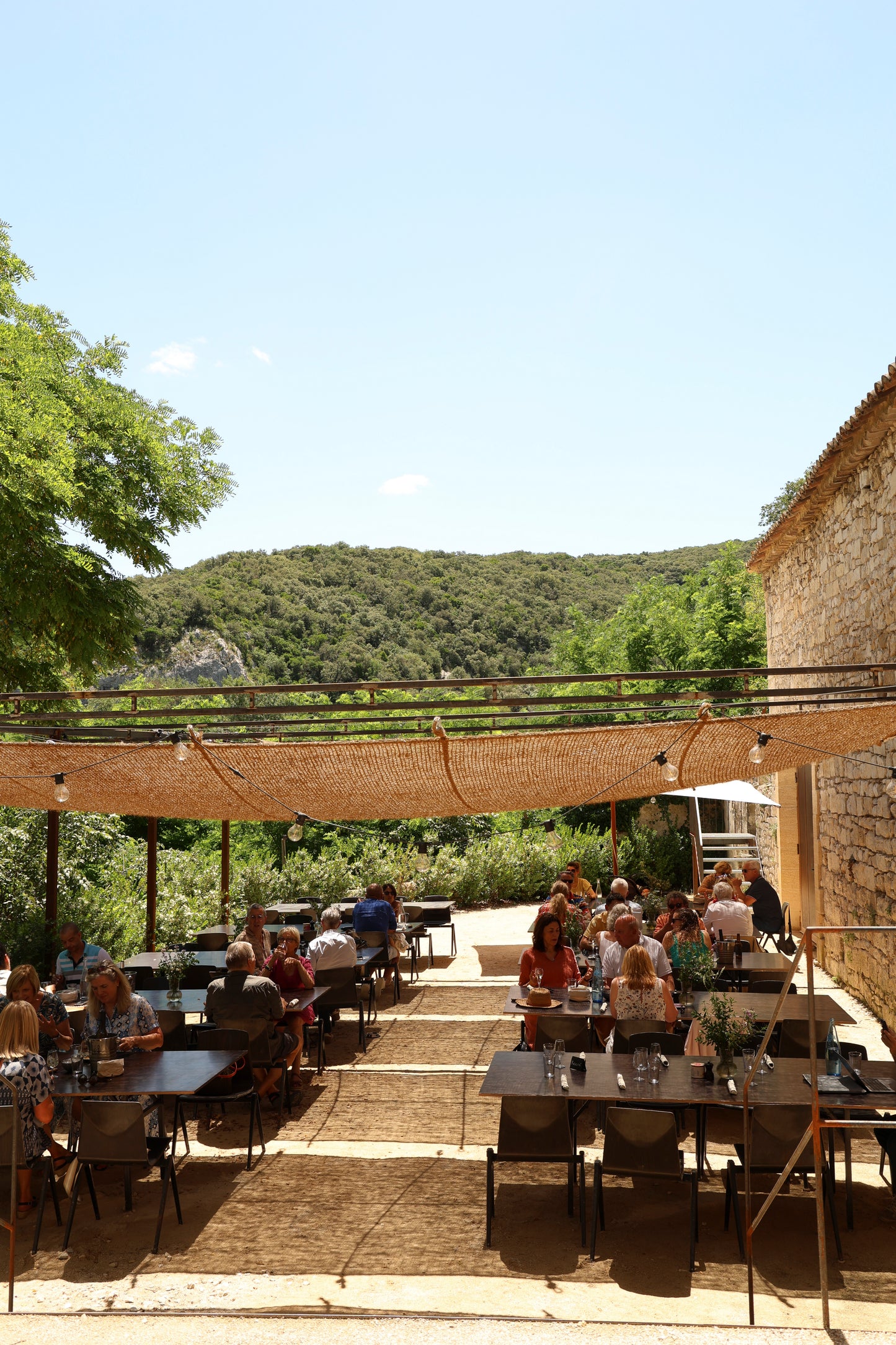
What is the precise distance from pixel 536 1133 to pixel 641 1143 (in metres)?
0.54

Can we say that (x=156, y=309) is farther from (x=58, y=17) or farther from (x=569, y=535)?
(x=569, y=535)

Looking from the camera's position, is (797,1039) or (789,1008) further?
(789,1008)

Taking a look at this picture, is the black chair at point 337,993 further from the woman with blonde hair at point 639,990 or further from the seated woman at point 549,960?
the woman with blonde hair at point 639,990

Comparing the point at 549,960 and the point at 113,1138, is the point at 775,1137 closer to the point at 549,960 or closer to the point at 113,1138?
the point at 549,960

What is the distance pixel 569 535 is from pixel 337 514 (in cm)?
1343

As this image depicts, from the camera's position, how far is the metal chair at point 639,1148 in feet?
14.8

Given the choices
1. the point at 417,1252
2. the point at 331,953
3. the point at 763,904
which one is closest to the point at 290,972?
the point at 331,953

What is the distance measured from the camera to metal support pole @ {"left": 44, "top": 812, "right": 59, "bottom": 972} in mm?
9688

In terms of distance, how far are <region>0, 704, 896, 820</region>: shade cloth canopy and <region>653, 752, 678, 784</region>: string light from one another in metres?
0.05

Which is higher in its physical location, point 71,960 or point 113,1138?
point 71,960

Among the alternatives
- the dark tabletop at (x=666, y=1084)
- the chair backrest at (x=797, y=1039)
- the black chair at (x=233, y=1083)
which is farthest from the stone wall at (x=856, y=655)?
the black chair at (x=233, y=1083)

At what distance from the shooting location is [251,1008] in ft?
20.9

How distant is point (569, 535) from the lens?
192ft

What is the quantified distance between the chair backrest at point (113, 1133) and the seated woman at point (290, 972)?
2339 millimetres
